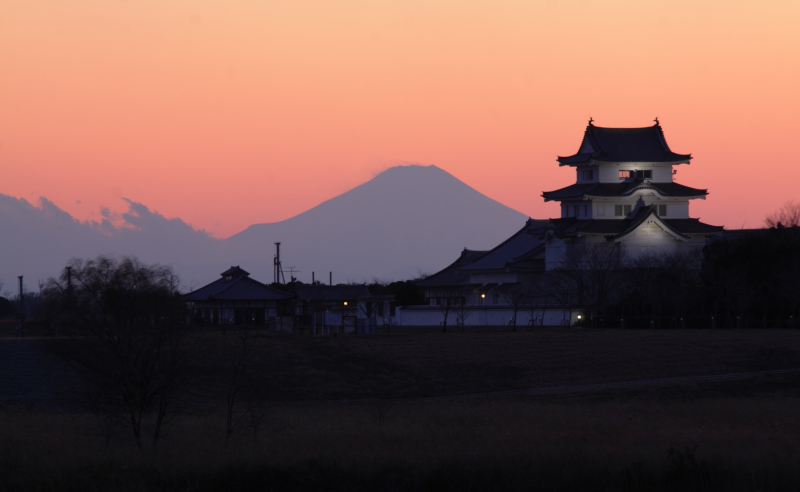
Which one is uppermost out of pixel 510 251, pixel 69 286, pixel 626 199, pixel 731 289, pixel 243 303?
pixel 626 199

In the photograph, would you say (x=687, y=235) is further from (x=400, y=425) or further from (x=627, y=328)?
(x=400, y=425)

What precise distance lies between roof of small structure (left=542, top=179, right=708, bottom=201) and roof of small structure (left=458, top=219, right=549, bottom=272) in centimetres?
421

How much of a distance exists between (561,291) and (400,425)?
1451 inches

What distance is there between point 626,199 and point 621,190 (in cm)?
95

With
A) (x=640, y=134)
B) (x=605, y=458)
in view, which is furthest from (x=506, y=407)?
(x=640, y=134)

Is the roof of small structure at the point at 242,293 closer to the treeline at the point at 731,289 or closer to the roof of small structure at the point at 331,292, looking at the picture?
the roof of small structure at the point at 331,292

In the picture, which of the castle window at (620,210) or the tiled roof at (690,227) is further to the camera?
the castle window at (620,210)

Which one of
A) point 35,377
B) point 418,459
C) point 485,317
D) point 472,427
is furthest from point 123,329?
point 485,317

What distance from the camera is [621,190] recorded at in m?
67.7

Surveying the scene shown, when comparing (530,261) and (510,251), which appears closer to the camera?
(530,261)

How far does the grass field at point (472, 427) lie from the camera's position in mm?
16672

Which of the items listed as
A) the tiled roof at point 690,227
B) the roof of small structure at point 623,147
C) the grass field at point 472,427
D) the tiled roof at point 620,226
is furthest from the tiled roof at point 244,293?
the tiled roof at point 690,227

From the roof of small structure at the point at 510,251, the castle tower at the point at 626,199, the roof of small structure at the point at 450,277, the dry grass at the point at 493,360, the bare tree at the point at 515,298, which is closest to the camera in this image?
the dry grass at the point at 493,360

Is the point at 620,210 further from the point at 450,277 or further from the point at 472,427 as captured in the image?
the point at 472,427
